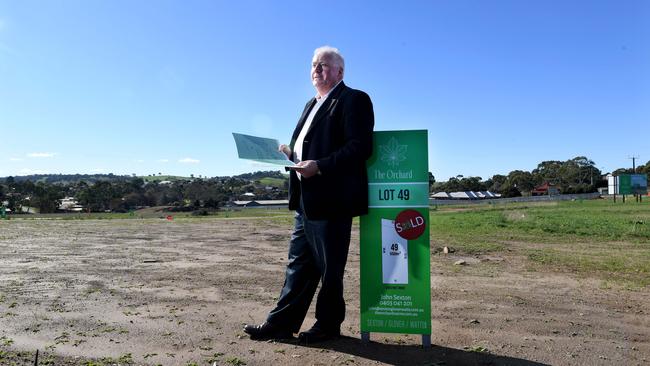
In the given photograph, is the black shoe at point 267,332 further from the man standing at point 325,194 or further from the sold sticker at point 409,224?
the sold sticker at point 409,224

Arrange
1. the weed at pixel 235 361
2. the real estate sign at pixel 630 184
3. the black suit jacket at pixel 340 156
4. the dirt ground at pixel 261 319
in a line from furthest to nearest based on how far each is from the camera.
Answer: the real estate sign at pixel 630 184
the black suit jacket at pixel 340 156
the dirt ground at pixel 261 319
the weed at pixel 235 361

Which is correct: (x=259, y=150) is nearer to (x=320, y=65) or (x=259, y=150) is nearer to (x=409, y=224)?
(x=320, y=65)

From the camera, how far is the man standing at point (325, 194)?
4094mm

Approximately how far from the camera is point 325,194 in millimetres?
4113

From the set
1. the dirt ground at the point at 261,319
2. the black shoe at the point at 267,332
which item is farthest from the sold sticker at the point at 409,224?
the black shoe at the point at 267,332

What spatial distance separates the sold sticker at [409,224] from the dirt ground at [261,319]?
95 centimetres

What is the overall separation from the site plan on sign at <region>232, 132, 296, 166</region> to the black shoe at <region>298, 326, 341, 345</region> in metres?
1.45

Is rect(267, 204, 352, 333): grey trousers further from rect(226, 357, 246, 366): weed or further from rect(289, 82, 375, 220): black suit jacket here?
rect(226, 357, 246, 366): weed

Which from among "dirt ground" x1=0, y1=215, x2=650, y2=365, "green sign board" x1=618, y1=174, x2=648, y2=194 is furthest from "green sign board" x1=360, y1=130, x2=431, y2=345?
"green sign board" x1=618, y1=174, x2=648, y2=194

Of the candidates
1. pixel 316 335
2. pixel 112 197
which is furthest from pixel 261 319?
pixel 112 197

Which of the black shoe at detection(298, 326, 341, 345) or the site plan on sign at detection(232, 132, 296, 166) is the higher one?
the site plan on sign at detection(232, 132, 296, 166)

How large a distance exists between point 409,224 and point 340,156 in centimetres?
81

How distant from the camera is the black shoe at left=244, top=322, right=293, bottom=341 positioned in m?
4.39

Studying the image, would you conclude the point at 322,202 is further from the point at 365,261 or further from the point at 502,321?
the point at 502,321
